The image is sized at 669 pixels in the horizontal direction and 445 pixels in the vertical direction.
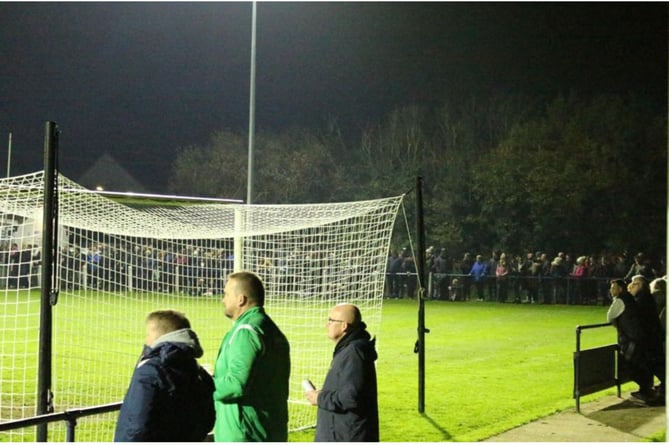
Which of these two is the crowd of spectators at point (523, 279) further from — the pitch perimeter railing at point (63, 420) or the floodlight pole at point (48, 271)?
the pitch perimeter railing at point (63, 420)

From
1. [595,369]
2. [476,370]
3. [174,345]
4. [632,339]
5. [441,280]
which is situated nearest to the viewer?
[174,345]

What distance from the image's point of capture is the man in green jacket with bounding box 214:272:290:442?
195 inches

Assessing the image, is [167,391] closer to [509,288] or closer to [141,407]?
[141,407]

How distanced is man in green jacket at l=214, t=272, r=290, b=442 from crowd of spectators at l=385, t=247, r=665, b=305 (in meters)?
23.7

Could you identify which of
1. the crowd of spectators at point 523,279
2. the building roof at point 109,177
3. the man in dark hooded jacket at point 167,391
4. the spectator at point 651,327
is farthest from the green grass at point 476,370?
the building roof at point 109,177

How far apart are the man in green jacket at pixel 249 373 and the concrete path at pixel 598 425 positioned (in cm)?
456

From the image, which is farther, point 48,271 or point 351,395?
point 48,271

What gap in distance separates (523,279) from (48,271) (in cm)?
2575

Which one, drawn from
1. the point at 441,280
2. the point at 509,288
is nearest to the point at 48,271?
the point at 509,288

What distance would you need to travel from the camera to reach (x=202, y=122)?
82.1m

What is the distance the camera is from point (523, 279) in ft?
102

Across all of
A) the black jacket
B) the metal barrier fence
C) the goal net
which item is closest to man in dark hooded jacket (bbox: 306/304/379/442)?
the black jacket

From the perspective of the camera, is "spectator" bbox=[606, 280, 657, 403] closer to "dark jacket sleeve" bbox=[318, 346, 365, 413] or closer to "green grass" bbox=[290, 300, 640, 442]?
"green grass" bbox=[290, 300, 640, 442]

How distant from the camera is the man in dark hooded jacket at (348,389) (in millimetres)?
5512
